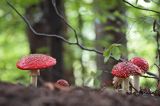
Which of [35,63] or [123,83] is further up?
[35,63]

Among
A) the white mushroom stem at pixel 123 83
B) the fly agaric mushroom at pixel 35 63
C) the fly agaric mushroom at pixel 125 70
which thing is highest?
the fly agaric mushroom at pixel 35 63

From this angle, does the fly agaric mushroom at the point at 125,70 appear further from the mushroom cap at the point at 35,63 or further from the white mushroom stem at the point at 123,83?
the mushroom cap at the point at 35,63

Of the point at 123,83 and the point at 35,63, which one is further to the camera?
the point at 123,83

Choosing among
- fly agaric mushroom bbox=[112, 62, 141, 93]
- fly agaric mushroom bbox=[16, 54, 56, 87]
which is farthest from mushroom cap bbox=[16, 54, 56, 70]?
fly agaric mushroom bbox=[112, 62, 141, 93]

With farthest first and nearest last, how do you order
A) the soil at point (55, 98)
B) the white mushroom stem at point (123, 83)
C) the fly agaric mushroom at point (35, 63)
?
the white mushroom stem at point (123, 83) → the fly agaric mushroom at point (35, 63) → the soil at point (55, 98)

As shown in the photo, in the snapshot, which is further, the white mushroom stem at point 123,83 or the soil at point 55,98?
the white mushroom stem at point 123,83

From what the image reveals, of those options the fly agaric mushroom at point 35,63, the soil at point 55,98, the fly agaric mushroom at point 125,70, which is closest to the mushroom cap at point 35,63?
the fly agaric mushroom at point 35,63

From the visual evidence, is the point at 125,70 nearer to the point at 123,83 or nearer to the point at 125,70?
the point at 125,70

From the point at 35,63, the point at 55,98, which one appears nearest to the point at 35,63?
the point at 35,63

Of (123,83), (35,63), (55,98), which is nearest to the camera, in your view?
(55,98)
